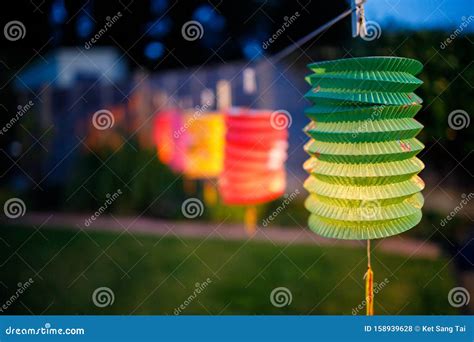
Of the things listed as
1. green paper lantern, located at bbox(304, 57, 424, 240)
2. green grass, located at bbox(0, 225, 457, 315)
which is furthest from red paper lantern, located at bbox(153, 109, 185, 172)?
green paper lantern, located at bbox(304, 57, 424, 240)

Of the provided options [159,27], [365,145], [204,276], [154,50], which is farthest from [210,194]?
[365,145]

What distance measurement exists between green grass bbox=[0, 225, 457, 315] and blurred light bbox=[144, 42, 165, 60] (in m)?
1.80

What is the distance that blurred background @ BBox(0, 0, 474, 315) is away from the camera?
12.1ft

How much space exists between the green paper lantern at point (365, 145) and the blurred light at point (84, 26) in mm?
3410

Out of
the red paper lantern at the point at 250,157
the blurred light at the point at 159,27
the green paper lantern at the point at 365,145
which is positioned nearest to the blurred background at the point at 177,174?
the blurred light at the point at 159,27

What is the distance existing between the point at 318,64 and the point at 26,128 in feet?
14.2

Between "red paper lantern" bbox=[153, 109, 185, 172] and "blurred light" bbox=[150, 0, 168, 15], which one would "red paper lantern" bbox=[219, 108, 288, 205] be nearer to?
"red paper lantern" bbox=[153, 109, 185, 172]

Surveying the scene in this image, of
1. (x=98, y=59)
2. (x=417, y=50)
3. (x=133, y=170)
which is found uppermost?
(x=417, y=50)

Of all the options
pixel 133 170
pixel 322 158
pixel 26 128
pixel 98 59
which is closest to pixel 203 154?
pixel 133 170

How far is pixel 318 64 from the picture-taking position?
1503 mm

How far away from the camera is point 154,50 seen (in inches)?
187

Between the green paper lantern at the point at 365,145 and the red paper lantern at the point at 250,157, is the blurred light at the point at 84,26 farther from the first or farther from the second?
the green paper lantern at the point at 365,145
